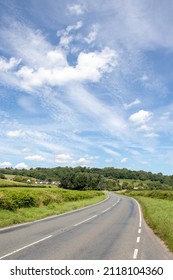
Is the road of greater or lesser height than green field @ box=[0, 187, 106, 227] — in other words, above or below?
below

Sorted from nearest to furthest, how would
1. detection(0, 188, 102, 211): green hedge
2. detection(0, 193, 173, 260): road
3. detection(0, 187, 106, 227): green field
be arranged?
detection(0, 193, 173, 260): road, detection(0, 187, 106, 227): green field, detection(0, 188, 102, 211): green hedge

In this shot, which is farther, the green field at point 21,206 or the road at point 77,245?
the green field at point 21,206

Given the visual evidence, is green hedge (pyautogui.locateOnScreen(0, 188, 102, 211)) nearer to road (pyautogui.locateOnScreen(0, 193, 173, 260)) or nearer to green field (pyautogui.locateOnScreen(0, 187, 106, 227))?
green field (pyautogui.locateOnScreen(0, 187, 106, 227))

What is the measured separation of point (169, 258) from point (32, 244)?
20.6ft

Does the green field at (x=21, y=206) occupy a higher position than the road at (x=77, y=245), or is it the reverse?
the green field at (x=21, y=206)

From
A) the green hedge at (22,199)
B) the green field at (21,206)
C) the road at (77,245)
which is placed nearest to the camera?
the road at (77,245)

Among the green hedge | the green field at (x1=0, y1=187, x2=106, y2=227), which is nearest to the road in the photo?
the green field at (x1=0, y1=187, x2=106, y2=227)

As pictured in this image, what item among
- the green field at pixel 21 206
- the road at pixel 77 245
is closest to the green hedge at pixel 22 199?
the green field at pixel 21 206

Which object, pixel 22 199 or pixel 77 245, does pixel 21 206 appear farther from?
pixel 77 245

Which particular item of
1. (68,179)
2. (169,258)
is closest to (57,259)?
(169,258)

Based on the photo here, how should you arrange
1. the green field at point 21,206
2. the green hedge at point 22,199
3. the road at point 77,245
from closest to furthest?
the road at point 77,245 < the green field at point 21,206 < the green hedge at point 22,199

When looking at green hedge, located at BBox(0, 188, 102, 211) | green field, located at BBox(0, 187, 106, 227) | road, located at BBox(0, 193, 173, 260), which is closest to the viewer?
road, located at BBox(0, 193, 173, 260)

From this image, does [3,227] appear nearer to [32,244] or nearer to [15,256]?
[32,244]

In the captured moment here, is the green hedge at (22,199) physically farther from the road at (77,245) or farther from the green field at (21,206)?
the road at (77,245)
